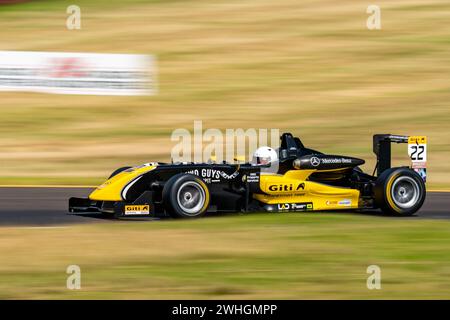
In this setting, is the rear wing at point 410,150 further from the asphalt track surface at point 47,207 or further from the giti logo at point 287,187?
the giti logo at point 287,187

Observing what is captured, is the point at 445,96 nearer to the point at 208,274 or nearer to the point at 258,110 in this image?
the point at 258,110

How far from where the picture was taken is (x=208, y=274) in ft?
26.9

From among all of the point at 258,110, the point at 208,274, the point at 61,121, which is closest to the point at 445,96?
the point at 258,110

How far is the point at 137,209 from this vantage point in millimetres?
10969

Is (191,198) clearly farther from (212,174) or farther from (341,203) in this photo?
(341,203)

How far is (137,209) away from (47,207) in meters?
2.05

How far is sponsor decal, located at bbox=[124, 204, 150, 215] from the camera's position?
432 inches

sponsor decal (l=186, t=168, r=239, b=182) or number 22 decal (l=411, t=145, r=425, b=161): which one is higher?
number 22 decal (l=411, t=145, r=425, b=161)

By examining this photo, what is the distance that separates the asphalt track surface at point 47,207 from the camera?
11.3 metres

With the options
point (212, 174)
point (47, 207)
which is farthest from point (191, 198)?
point (47, 207)

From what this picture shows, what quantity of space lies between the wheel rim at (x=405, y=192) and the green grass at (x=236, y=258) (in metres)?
0.46

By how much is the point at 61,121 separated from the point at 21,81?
1.31 m

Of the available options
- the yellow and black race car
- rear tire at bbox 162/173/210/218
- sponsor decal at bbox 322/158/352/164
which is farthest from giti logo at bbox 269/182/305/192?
rear tire at bbox 162/173/210/218

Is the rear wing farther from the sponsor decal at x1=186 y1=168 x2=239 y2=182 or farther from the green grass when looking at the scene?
the sponsor decal at x1=186 y1=168 x2=239 y2=182
